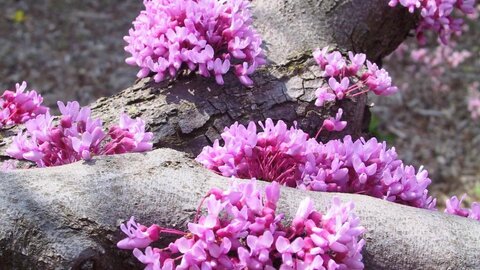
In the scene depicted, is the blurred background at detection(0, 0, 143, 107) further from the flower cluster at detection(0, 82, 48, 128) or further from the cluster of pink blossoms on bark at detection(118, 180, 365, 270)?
the cluster of pink blossoms on bark at detection(118, 180, 365, 270)

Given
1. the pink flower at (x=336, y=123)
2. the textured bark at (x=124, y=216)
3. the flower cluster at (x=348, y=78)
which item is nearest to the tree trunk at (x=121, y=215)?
the textured bark at (x=124, y=216)

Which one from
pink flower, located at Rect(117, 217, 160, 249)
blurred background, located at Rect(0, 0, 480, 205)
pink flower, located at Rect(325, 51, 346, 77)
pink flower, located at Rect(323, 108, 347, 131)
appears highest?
pink flower, located at Rect(117, 217, 160, 249)

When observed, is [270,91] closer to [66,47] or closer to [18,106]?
[18,106]

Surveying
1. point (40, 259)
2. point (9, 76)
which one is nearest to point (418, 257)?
point (40, 259)

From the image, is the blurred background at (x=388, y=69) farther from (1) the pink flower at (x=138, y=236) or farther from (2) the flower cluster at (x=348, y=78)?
(1) the pink flower at (x=138, y=236)

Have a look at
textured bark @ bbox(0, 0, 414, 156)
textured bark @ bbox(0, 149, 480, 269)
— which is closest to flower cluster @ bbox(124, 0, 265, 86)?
textured bark @ bbox(0, 0, 414, 156)

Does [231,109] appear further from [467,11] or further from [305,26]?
[467,11]
